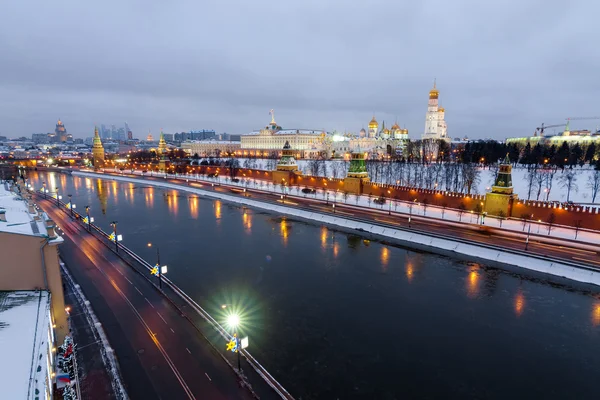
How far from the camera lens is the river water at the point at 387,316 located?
13570 millimetres

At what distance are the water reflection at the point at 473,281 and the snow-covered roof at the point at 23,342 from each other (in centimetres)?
2150

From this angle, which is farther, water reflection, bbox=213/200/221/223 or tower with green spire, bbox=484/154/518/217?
water reflection, bbox=213/200/221/223

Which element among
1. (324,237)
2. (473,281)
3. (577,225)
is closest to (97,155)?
(324,237)

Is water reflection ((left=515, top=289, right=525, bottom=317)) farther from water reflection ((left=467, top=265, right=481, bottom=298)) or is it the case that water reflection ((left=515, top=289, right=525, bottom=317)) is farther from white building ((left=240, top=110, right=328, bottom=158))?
white building ((left=240, top=110, right=328, bottom=158))

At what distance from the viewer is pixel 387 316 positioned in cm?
1836

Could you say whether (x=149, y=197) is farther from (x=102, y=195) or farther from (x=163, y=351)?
(x=163, y=351)

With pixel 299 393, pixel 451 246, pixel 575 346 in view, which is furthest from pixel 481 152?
pixel 299 393

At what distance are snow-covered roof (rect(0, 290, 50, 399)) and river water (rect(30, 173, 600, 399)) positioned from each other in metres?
7.86

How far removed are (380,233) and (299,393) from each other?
22653 mm

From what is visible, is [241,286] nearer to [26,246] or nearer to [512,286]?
[26,246]

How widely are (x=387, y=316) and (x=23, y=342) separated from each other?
16.0m

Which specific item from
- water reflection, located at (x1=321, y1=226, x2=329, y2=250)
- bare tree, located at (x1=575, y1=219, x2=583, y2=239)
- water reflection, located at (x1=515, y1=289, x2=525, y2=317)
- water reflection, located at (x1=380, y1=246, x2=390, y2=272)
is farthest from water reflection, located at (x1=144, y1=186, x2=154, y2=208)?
bare tree, located at (x1=575, y1=219, x2=583, y2=239)

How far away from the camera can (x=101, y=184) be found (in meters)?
71.2

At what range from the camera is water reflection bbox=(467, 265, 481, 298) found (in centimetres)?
2103
